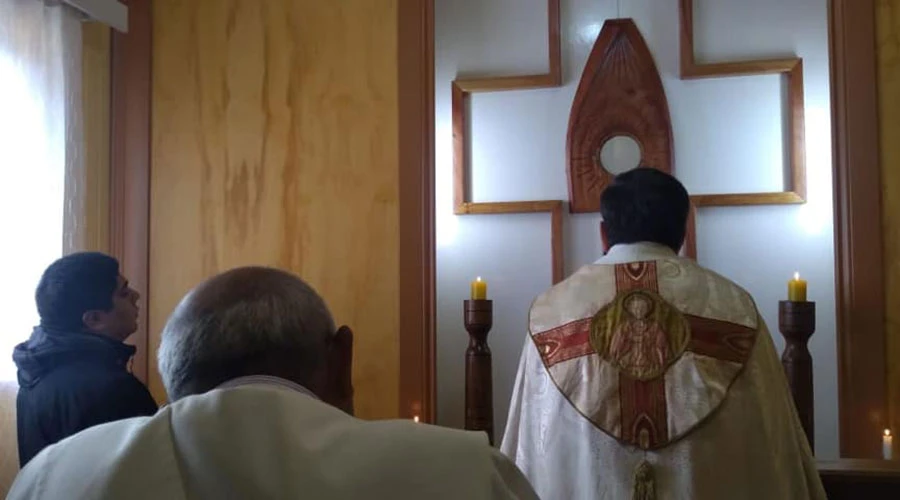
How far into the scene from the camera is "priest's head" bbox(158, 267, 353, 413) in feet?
3.19

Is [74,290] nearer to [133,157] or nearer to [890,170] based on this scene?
[133,157]

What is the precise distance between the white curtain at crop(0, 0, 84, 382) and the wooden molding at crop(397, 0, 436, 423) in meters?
1.09

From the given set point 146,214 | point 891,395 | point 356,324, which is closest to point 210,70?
point 146,214

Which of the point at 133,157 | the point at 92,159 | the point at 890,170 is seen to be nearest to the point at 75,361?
the point at 92,159

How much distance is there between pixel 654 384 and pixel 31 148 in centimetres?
202

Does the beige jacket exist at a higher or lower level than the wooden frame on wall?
lower

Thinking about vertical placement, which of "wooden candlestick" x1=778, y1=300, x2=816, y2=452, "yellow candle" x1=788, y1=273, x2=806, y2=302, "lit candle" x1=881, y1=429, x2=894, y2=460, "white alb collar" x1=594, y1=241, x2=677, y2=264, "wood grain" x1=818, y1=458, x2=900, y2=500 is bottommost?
"lit candle" x1=881, y1=429, x2=894, y2=460

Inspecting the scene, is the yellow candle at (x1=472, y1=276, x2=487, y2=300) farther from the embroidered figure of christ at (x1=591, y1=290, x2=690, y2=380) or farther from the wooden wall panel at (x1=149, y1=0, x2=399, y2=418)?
the embroidered figure of christ at (x1=591, y1=290, x2=690, y2=380)

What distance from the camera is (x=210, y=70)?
3.38 meters

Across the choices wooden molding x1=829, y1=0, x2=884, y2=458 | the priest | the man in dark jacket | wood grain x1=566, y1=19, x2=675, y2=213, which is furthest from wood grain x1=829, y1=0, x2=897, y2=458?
the man in dark jacket

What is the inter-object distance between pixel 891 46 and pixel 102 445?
282cm

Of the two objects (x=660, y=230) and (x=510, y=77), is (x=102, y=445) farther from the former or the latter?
(x=510, y=77)

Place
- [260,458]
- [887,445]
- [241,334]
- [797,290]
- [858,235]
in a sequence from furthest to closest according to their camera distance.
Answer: [858,235] → [887,445] → [797,290] → [241,334] → [260,458]

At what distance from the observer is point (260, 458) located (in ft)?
2.81
